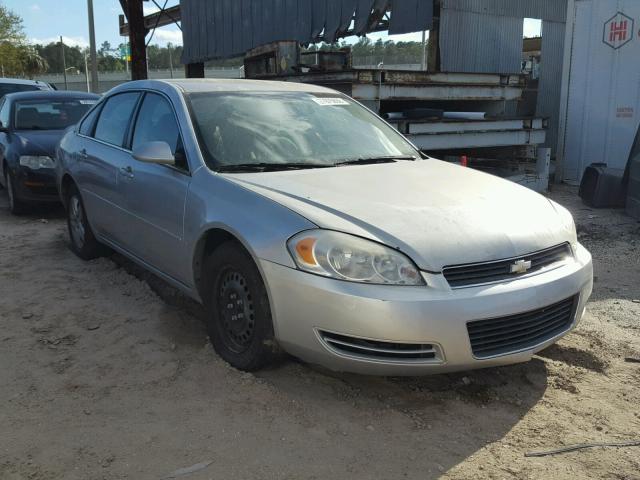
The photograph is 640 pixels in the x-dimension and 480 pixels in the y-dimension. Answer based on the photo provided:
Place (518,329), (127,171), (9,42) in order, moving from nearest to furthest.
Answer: (518,329) < (127,171) < (9,42)

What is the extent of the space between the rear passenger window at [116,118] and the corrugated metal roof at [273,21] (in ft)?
22.3

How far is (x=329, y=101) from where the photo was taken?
14.6 ft

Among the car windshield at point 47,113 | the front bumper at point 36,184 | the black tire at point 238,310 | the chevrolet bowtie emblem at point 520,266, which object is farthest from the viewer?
the car windshield at point 47,113

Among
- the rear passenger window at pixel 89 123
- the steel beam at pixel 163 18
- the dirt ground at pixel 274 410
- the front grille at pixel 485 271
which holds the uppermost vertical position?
the steel beam at pixel 163 18

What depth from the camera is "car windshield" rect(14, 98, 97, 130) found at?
8.17 m

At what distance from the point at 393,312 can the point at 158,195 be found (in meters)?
1.91

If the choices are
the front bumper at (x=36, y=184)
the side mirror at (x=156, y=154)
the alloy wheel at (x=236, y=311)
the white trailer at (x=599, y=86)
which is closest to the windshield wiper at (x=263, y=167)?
the side mirror at (x=156, y=154)

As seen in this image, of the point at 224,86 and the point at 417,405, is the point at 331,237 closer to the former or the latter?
the point at 417,405

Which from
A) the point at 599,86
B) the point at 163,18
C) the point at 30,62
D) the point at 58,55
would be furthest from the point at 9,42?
the point at 58,55

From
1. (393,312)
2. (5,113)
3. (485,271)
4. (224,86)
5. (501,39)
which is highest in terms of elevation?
(501,39)

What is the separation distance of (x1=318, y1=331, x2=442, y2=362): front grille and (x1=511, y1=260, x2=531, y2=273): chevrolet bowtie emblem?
0.55 m

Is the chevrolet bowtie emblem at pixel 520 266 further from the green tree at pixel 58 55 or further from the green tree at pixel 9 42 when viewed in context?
the green tree at pixel 58 55

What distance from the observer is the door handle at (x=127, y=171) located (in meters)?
4.25

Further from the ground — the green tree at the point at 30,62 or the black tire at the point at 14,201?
the green tree at the point at 30,62
